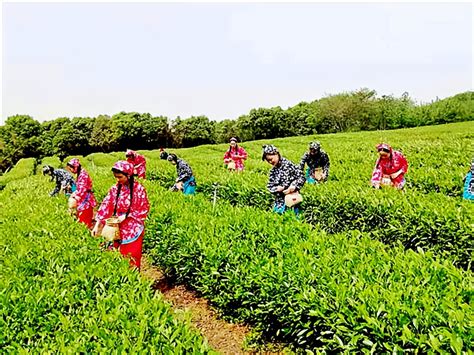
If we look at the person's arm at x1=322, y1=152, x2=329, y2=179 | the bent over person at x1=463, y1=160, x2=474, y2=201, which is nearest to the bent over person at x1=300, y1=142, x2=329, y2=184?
the person's arm at x1=322, y1=152, x2=329, y2=179

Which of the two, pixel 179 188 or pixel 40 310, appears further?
pixel 179 188

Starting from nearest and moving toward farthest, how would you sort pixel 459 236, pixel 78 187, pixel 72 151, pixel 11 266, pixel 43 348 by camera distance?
1. pixel 43 348
2. pixel 11 266
3. pixel 459 236
4. pixel 78 187
5. pixel 72 151

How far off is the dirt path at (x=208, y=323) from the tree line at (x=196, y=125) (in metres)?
53.3

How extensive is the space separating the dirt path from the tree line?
175ft

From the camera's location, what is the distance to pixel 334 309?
11.1 feet

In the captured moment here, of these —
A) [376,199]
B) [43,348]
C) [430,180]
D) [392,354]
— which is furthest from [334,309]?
[430,180]

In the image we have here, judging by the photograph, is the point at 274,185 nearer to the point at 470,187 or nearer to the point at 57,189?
the point at 470,187

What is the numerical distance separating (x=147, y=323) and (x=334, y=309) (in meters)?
1.47

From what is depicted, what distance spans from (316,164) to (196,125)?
54.8 m

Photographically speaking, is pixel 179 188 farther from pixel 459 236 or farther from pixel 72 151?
pixel 72 151

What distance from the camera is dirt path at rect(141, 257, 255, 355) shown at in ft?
16.2

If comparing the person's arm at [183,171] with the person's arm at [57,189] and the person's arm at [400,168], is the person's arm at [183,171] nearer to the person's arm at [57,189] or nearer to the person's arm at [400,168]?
the person's arm at [57,189]

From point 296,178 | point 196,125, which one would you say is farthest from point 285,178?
point 196,125

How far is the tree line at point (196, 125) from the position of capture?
57656mm
